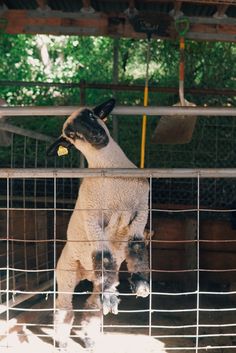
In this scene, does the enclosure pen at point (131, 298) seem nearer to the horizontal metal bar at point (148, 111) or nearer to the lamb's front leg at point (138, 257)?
the lamb's front leg at point (138, 257)

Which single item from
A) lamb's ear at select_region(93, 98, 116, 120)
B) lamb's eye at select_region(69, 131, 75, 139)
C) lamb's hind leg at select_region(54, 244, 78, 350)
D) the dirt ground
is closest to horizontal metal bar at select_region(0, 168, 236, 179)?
lamb's ear at select_region(93, 98, 116, 120)

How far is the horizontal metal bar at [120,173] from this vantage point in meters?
2.98

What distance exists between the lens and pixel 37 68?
36.9ft

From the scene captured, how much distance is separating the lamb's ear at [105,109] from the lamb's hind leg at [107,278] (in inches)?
33.8

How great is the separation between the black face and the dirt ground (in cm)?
117

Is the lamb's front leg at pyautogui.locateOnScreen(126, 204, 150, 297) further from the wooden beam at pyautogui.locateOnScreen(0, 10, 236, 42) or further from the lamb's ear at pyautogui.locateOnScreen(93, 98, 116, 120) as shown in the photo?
the wooden beam at pyautogui.locateOnScreen(0, 10, 236, 42)

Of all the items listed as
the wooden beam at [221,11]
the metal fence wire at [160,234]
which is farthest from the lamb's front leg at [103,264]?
the wooden beam at [221,11]

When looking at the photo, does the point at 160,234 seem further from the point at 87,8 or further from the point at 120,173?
the point at 120,173

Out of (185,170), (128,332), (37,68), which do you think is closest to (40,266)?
(128,332)

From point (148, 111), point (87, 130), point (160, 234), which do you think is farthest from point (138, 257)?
point (160, 234)

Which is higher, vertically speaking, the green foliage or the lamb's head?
the green foliage

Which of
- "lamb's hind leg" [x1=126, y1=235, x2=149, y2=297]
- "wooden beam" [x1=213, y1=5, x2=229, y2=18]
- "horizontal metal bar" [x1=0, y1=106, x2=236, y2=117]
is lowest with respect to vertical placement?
"lamb's hind leg" [x1=126, y1=235, x2=149, y2=297]

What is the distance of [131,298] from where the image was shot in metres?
6.72

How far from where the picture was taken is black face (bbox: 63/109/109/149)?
380cm
